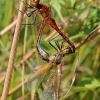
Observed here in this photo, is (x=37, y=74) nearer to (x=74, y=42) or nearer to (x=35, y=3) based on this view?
(x=35, y=3)

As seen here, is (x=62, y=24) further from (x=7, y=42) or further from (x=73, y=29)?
(x=7, y=42)

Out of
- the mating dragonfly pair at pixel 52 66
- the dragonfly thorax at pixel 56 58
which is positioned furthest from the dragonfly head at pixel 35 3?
the dragonfly thorax at pixel 56 58

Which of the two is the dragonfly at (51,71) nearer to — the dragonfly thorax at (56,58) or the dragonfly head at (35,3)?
the dragonfly thorax at (56,58)

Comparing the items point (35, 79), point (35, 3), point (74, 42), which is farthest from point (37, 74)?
point (74, 42)

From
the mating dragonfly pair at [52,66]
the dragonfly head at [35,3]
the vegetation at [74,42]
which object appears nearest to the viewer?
the dragonfly head at [35,3]

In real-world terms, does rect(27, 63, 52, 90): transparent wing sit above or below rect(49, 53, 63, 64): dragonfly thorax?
below

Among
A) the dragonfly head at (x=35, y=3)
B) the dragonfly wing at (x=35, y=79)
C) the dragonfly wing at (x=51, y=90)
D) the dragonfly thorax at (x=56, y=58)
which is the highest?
the dragonfly head at (x=35, y=3)

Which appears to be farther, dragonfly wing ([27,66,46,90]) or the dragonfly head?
dragonfly wing ([27,66,46,90])

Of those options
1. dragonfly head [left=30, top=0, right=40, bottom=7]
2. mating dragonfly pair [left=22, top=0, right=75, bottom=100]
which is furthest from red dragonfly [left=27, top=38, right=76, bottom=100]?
dragonfly head [left=30, top=0, right=40, bottom=7]

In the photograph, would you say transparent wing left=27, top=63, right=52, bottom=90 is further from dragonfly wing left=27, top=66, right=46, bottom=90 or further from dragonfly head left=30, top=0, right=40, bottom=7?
dragonfly head left=30, top=0, right=40, bottom=7
